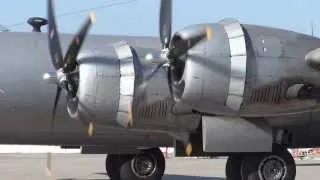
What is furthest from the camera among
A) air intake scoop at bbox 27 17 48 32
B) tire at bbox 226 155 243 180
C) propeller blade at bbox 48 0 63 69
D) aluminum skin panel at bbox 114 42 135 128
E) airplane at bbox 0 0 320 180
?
air intake scoop at bbox 27 17 48 32

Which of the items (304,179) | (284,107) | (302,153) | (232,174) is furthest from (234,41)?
(302,153)

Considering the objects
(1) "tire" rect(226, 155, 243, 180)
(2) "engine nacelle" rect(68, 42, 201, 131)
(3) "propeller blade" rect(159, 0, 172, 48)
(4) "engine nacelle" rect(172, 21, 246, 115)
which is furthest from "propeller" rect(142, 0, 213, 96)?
(1) "tire" rect(226, 155, 243, 180)

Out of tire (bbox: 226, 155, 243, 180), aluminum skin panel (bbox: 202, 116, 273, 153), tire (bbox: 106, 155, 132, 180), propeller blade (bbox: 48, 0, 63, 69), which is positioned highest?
propeller blade (bbox: 48, 0, 63, 69)

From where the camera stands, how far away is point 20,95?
49.4 feet

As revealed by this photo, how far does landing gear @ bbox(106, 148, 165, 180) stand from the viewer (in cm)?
1784

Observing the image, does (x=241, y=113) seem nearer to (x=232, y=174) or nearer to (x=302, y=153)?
(x=232, y=174)

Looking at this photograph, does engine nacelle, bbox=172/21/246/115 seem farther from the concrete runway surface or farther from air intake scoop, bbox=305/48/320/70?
the concrete runway surface

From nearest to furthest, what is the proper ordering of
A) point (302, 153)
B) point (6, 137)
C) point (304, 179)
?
point (6, 137), point (304, 179), point (302, 153)

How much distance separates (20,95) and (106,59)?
3.34 metres

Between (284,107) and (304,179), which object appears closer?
(284,107)

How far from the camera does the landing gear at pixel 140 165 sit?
703 inches

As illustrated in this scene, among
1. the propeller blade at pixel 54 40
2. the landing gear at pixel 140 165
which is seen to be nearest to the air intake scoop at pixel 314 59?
the propeller blade at pixel 54 40

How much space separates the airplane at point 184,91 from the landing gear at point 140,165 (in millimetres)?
2102

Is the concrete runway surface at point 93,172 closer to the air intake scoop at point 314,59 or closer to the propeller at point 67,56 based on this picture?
the propeller at point 67,56
